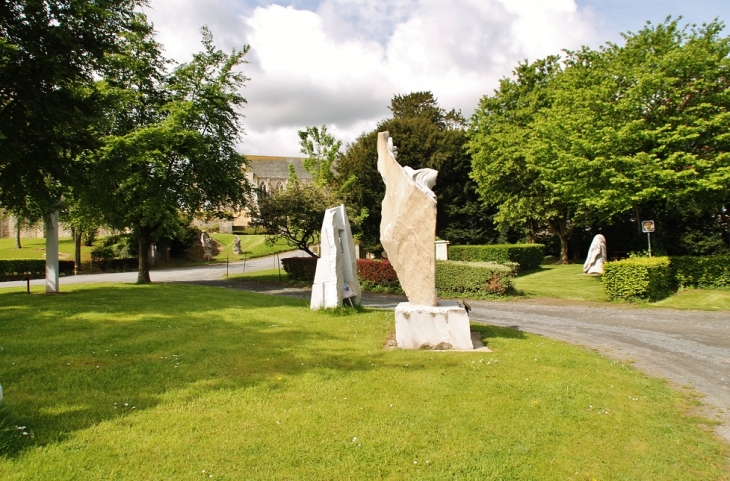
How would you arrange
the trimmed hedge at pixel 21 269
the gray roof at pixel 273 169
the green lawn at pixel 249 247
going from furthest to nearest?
the gray roof at pixel 273 169 → the green lawn at pixel 249 247 → the trimmed hedge at pixel 21 269

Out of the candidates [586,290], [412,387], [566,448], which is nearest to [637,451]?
[566,448]

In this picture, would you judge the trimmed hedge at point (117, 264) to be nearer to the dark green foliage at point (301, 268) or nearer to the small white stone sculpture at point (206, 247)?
the small white stone sculpture at point (206, 247)

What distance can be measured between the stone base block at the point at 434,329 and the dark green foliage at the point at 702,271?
522 inches

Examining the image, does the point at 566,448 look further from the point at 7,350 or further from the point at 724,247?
the point at 724,247

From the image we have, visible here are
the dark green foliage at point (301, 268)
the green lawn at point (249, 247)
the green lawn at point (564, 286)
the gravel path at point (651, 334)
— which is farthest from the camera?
the green lawn at point (249, 247)

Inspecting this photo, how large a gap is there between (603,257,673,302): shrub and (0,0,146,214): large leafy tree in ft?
56.4

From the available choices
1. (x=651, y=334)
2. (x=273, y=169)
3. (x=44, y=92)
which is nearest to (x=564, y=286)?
(x=651, y=334)

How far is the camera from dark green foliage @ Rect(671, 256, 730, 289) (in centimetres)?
1683

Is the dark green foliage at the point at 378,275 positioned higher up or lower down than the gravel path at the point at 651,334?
higher up

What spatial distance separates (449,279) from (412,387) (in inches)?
508

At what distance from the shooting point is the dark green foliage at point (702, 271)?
16.8m

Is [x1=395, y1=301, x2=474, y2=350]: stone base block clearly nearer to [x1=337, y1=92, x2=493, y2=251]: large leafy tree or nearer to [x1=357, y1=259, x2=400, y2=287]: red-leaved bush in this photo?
[x1=357, y1=259, x2=400, y2=287]: red-leaved bush

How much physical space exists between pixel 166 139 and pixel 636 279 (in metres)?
18.3

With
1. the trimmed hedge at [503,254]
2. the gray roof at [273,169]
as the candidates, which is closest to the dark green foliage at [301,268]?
the trimmed hedge at [503,254]
